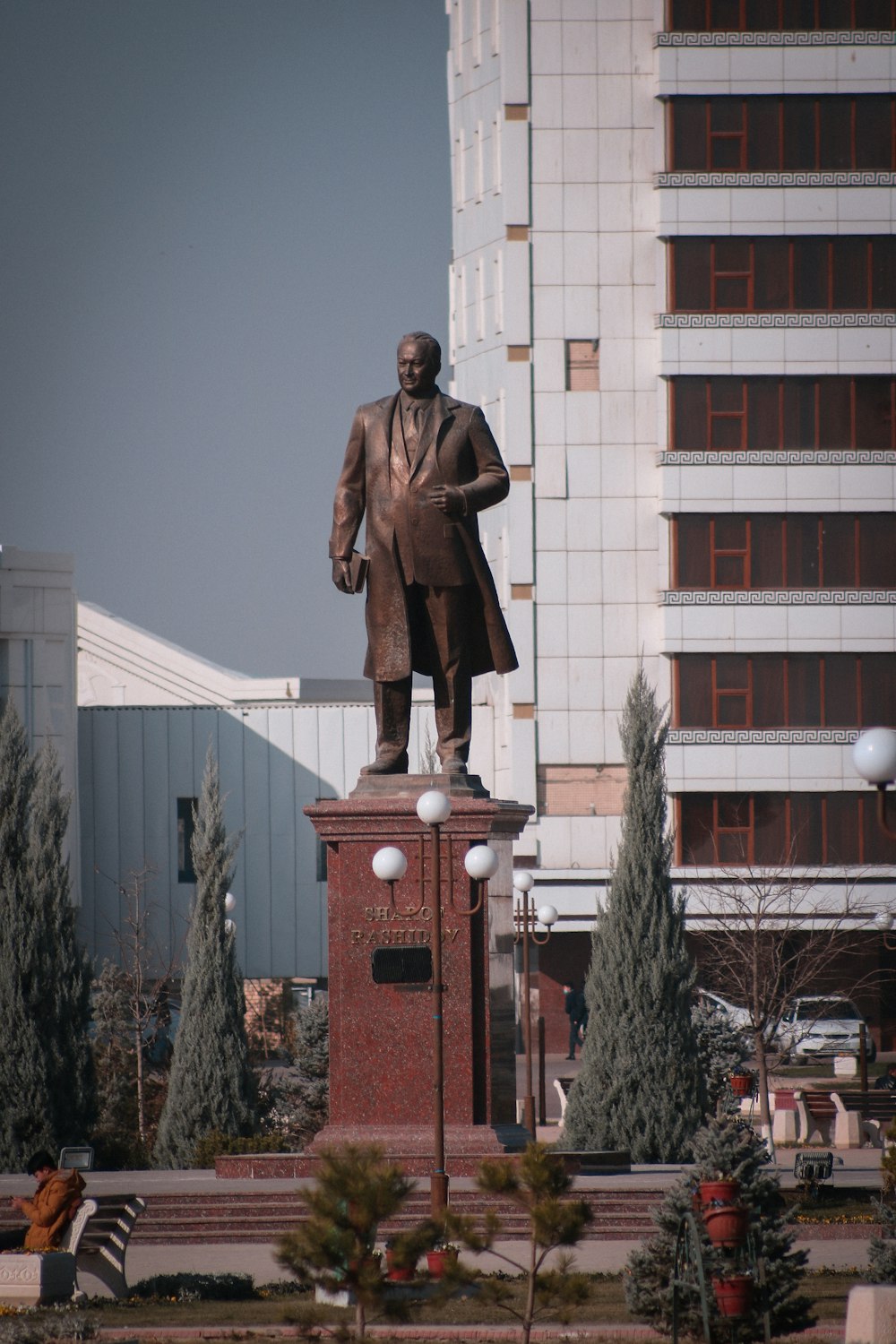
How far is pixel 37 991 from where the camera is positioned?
2166 cm

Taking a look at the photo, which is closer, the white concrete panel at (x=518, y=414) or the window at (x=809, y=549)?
the window at (x=809, y=549)

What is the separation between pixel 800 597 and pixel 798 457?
2.81 meters

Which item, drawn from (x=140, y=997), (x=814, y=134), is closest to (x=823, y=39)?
(x=814, y=134)

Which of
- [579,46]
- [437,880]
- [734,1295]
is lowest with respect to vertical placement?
[734,1295]

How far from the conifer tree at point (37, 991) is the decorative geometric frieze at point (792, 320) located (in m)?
23.9

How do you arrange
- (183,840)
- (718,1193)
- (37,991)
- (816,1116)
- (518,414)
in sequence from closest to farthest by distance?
(718,1193), (37,991), (816,1116), (518,414), (183,840)

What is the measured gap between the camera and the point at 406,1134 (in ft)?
46.6

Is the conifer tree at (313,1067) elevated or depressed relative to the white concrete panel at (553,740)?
depressed

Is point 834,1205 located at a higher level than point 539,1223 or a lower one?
lower

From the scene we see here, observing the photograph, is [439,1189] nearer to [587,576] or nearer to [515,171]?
[587,576]

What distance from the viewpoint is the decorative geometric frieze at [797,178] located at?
140 ft

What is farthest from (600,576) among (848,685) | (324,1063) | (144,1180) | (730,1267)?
(730,1267)

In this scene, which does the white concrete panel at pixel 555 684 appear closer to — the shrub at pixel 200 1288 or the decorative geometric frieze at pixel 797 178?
the decorative geometric frieze at pixel 797 178

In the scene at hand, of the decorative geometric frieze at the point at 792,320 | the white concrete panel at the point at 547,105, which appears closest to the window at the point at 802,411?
the decorative geometric frieze at the point at 792,320
